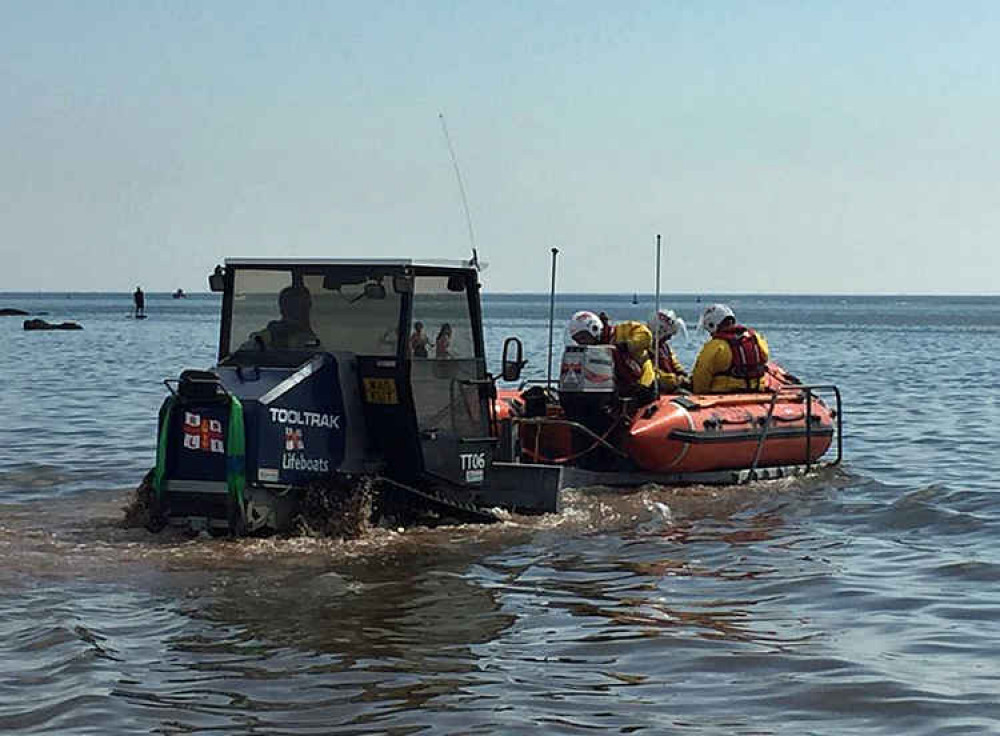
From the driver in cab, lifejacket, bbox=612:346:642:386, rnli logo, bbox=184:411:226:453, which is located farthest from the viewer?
lifejacket, bbox=612:346:642:386

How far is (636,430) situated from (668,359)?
2170 millimetres

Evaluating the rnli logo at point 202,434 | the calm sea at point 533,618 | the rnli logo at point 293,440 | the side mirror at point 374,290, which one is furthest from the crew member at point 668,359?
the rnli logo at point 202,434

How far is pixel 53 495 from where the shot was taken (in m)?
14.8

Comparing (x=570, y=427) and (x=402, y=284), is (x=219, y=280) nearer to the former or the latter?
(x=402, y=284)

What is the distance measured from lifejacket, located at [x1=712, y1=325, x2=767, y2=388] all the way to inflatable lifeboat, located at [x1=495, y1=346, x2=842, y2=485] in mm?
356

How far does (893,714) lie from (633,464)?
762 cm

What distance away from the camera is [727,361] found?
55.1ft

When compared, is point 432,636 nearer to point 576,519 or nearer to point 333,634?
point 333,634

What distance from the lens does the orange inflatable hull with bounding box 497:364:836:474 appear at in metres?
15.1

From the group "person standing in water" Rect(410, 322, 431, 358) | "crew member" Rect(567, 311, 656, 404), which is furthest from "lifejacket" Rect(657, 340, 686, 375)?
"person standing in water" Rect(410, 322, 431, 358)

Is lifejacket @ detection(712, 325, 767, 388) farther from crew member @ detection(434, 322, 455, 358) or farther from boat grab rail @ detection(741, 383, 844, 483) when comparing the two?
crew member @ detection(434, 322, 455, 358)

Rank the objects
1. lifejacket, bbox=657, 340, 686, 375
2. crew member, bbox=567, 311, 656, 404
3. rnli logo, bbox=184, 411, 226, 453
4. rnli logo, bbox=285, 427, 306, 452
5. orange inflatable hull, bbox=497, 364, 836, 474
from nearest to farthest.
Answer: rnli logo, bbox=184, 411, 226, 453 < rnli logo, bbox=285, 427, 306, 452 < orange inflatable hull, bbox=497, 364, 836, 474 < crew member, bbox=567, 311, 656, 404 < lifejacket, bbox=657, 340, 686, 375

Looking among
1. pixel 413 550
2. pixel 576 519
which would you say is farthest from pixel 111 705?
pixel 576 519

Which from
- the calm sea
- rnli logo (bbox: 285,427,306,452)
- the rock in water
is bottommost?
the calm sea
